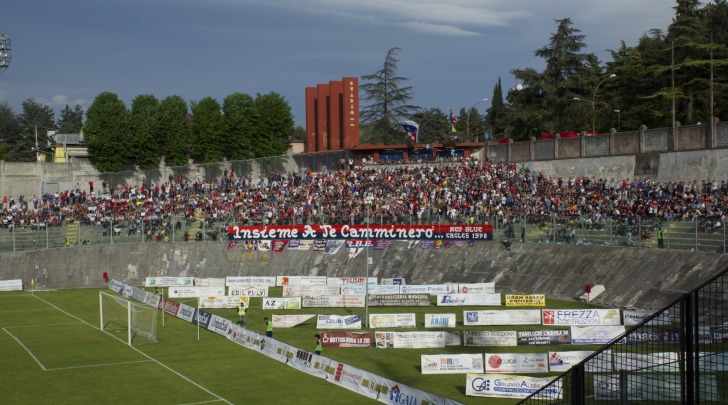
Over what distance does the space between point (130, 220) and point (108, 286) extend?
6.41m

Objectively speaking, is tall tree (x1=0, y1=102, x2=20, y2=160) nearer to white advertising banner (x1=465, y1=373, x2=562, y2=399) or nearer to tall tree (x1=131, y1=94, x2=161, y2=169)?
tall tree (x1=131, y1=94, x2=161, y2=169)

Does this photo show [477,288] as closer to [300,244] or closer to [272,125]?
[300,244]

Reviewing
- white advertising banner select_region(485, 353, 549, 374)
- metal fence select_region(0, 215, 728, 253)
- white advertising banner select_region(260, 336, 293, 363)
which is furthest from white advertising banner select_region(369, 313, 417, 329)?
metal fence select_region(0, 215, 728, 253)

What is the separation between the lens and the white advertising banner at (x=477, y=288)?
52531 millimetres

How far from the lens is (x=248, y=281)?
6050cm

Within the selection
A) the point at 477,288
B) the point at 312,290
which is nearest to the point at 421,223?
the point at 477,288

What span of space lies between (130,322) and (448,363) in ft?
64.2

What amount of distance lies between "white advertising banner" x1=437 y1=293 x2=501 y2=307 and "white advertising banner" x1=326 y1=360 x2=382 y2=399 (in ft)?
67.4

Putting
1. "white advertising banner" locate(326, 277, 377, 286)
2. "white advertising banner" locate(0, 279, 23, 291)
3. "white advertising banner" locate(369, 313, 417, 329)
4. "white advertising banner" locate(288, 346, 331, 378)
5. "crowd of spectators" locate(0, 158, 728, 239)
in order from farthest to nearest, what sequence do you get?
1. "white advertising banner" locate(0, 279, 23, 291)
2. "white advertising banner" locate(326, 277, 377, 286)
3. "crowd of spectators" locate(0, 158, 728, 239)
4. "white advertising banner" locate(369, 313, 417, 329)
5. "white advertising banner" locate(288, 346, 331, 378)

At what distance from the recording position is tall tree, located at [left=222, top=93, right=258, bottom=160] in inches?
3713

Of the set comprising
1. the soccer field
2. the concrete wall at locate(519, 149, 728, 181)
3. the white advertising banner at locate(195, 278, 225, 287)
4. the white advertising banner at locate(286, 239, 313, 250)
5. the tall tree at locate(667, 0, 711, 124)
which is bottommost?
the soccer field

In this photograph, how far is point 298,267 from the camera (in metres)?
66.3

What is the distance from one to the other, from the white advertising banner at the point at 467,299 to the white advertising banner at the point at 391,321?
8.82 m

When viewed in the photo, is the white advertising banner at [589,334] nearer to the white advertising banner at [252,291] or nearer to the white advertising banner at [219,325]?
the white advertising banner at [219,325]
